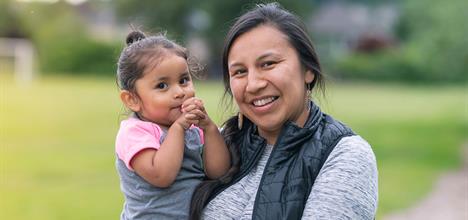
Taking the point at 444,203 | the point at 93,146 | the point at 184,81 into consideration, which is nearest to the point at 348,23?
the point at 93,146

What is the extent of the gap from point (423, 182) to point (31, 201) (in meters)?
6.08

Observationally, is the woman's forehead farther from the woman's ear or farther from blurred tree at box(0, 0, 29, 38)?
blurred tree at box(0, 0, 29, 38)

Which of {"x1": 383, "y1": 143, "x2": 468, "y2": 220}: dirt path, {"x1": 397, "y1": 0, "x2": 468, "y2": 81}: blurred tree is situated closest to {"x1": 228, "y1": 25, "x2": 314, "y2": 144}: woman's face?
{"x1": 383, "y1": 143, "x2": 468, "y2": 220}: dirt path

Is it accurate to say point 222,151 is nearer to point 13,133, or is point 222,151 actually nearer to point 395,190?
point 395,190

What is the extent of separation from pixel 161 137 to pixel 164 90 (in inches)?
6.6

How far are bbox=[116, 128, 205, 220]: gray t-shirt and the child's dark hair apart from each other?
247 mm

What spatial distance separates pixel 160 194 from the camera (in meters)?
2.92

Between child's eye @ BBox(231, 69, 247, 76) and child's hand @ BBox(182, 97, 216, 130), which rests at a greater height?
child's eye @ BBox(231, 69, 247, 76)

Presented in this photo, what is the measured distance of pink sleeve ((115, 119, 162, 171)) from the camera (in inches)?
114

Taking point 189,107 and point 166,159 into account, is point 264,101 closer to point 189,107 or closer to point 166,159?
point 189,107

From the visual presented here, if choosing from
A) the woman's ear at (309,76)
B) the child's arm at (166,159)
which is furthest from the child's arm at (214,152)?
the woman's ear at (309,76)

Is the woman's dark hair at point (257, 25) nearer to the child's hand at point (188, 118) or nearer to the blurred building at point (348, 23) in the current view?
the child's hand at point (188, 118)

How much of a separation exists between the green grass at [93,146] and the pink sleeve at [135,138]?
0.48m

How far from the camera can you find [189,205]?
9.69ft
